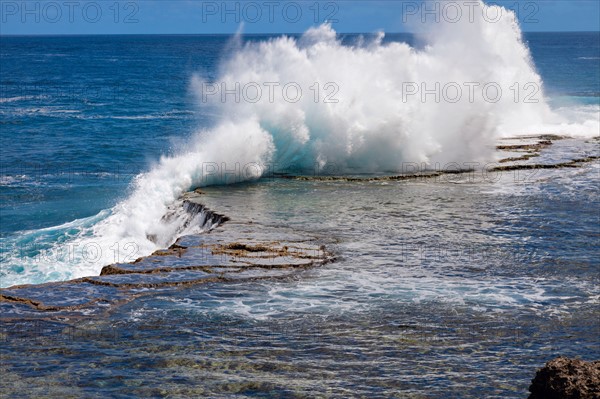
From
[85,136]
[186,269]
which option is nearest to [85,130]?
[85,136]

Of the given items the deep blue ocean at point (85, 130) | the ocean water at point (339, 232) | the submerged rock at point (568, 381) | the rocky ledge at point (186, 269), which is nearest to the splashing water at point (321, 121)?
the ocean water at point (339, 232)

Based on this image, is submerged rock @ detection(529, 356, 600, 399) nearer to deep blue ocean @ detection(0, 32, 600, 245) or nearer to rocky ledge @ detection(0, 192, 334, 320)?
rocky ledge @ detection(0, 192, 334, 320)

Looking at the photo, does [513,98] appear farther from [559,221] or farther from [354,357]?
[354,357]

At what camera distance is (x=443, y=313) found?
10.8 metres

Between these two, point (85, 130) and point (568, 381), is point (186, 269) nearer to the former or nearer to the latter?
point (568, 381)

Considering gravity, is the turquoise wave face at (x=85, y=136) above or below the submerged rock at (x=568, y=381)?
above

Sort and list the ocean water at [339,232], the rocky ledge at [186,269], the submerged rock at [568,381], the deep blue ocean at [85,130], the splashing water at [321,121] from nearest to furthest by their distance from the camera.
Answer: the submerged rock at [568,381]
the ocean water at [339,232]
the rocky ledge at [186,269]
the splashing water at [321,121]
the deep blue ocean at [85,130]

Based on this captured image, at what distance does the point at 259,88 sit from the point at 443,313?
1400 cm

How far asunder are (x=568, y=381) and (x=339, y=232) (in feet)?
33.1

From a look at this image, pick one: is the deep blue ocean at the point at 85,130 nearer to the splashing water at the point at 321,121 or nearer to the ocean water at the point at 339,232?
the ocean water at the point at 339,232

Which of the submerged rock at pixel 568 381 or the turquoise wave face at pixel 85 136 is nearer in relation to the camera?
the submerged rock at pixel 568 381

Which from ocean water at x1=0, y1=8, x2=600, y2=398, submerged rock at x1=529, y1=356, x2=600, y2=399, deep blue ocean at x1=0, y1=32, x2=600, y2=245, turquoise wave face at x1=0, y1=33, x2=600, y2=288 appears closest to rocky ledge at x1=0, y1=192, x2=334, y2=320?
ocean water at x1=0, y1=8, x2=600, y2=398

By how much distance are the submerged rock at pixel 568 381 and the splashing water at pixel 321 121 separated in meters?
12.9

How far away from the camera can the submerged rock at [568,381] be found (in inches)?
190
